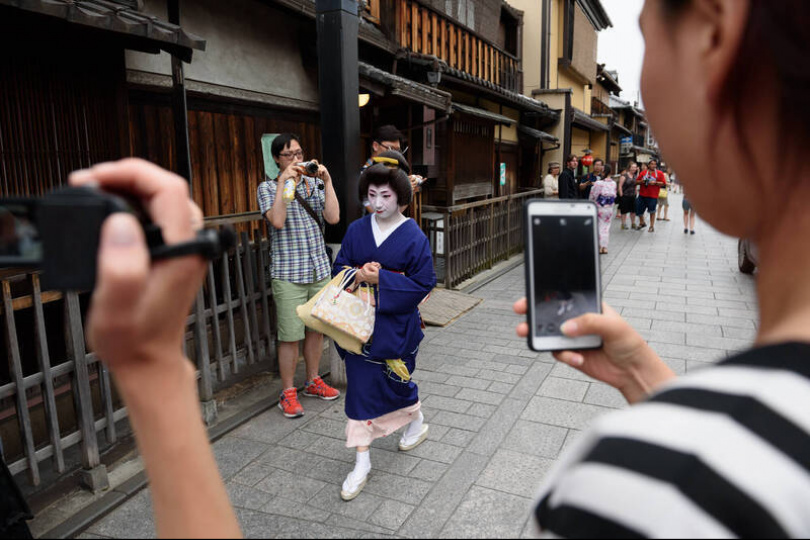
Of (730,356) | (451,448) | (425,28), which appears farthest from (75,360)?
(425,28)

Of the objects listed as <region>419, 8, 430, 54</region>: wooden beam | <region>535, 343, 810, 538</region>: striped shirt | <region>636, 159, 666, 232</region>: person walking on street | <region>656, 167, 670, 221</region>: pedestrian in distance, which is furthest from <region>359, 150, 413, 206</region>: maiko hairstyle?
<region>656, 167, 670, 221</region>: pedestrian in distance

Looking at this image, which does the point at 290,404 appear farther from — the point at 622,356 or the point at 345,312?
the point at 622,356

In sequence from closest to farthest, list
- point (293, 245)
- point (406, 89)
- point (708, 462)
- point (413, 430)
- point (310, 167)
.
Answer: point (708, 462) < point (413, 430) < point (310, 167) < point (293, 245) < point (406, 89)

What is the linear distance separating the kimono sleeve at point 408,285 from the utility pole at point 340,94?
1.38 m

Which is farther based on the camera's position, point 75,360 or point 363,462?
point 363,462

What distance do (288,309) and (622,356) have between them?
3939 mm

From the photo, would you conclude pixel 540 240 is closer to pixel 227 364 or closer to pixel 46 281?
pixel 46 281

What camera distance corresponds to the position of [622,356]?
1.33m

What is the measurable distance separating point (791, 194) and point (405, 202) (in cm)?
348

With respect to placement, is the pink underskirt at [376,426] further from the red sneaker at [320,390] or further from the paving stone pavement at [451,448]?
the red sneaker at [320,390]

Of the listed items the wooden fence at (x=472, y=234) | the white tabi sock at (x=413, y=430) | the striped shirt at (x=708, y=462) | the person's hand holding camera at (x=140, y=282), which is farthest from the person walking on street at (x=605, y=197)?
the person's hand holding camera at (x=140, y=282)

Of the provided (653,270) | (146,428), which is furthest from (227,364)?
(653,270)

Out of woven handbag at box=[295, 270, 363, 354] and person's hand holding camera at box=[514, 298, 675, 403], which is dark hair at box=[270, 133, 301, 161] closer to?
woven handbag at box=[295, 270, 363, 354]

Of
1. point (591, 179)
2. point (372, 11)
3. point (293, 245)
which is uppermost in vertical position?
point (372, 11)
